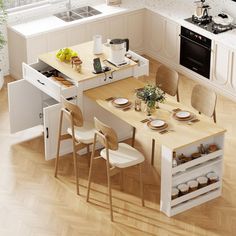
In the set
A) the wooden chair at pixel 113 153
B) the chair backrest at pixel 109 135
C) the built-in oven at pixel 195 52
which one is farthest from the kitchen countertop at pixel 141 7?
the chair backrest at pixel 109 135

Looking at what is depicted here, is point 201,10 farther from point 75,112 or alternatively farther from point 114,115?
point 75,112

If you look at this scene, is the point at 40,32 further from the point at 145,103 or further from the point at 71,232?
the point at 71,232

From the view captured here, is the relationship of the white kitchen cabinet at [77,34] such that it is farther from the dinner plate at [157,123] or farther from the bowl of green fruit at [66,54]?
the dinner plate at [157,123]

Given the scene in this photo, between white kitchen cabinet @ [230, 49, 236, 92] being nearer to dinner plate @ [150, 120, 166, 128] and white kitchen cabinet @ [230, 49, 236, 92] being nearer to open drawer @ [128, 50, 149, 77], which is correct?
open drawer @ [128, 50, 149, 77]

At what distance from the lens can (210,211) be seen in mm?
8336

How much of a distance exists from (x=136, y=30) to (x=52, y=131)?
10.5ft

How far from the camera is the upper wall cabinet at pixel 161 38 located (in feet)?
36.9

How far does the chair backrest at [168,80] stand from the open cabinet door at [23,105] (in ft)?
4.94

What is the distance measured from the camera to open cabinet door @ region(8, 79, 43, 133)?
31.0ft

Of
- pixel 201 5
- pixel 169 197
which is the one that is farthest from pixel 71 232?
pixel 201 5

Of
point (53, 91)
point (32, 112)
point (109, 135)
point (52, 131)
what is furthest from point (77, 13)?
point (109, 135)

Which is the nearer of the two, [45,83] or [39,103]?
[45,83]

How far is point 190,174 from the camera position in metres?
8.30

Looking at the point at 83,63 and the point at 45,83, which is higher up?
the point at 83,63
